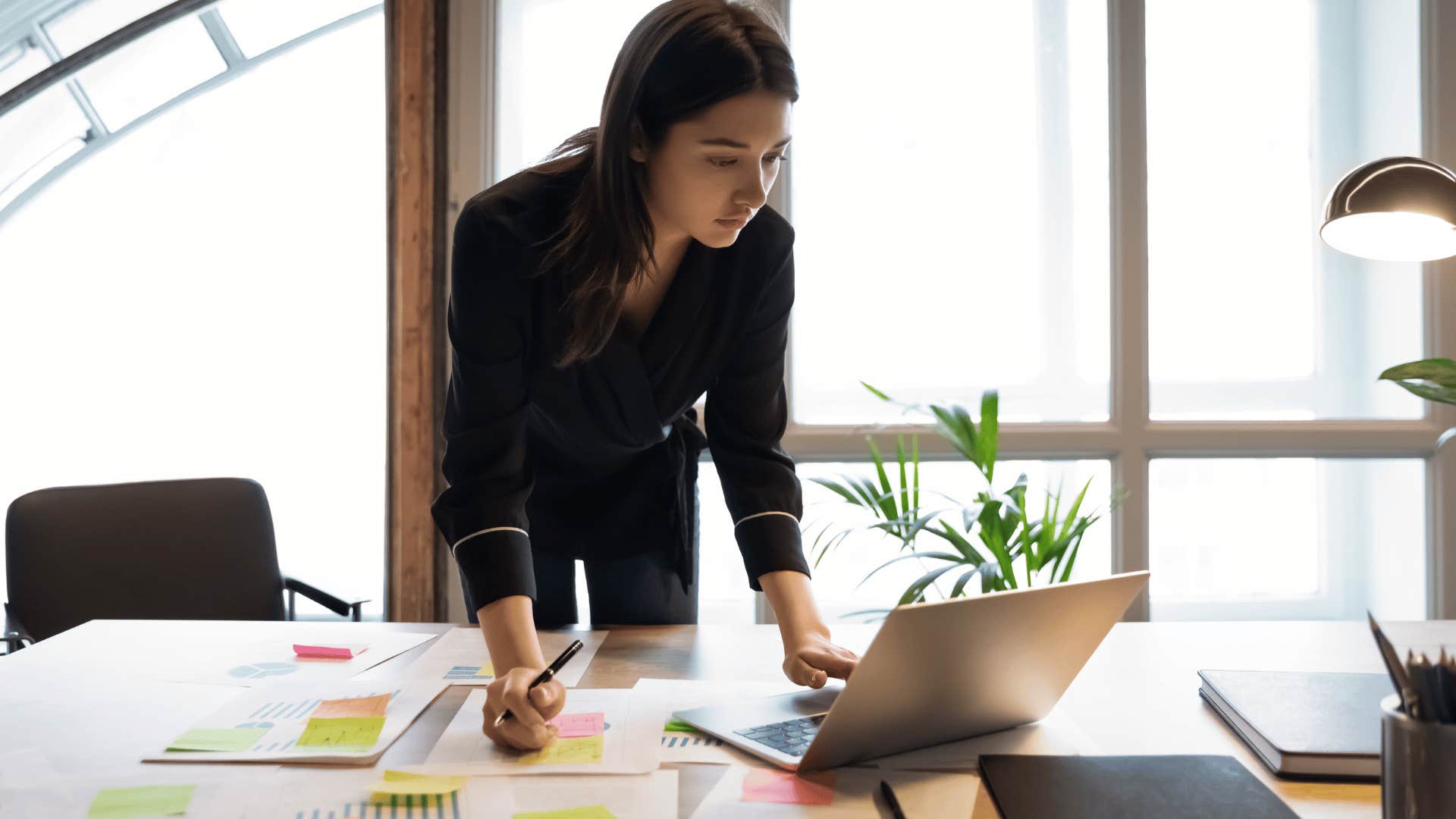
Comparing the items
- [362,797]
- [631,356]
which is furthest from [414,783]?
[631,356]

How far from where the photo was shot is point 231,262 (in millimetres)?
3115

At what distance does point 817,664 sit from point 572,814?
382 mm

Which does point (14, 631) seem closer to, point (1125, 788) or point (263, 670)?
point (263, 670)

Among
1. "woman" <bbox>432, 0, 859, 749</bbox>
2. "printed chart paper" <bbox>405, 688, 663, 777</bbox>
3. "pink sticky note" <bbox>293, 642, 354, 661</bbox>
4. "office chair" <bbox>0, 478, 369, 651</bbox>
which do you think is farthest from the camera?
"office chair" <bbox>0, 478, 369, 651</bbox>

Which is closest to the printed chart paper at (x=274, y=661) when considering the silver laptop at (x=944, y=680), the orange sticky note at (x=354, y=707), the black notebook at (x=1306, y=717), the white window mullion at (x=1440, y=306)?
the orange sticky note at (x=354, y=707)

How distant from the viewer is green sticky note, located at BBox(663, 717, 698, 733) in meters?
0.96

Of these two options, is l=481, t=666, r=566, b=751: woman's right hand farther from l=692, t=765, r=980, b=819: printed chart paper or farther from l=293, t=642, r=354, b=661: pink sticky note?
l=293, t=642, r=354, b=661: pink sticky note

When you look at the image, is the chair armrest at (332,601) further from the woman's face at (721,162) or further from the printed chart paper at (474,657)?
the woman's face at (721,162)

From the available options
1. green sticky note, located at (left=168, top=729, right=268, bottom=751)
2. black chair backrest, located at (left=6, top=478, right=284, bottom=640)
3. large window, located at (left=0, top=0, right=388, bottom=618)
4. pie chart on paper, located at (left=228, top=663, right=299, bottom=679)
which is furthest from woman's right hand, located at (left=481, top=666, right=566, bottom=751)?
large window, located at (left=0, top=0, right=388, bottom=618)

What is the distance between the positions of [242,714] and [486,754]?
285mm

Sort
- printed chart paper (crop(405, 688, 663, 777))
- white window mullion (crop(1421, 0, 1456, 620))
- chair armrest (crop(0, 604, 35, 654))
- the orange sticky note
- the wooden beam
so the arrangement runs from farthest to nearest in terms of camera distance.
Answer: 1. white window mullion (crop(1421, 0, 1456, 620))
2. the wooden beam
3. chair armrest (crop(0, 604, 35, 654))
4. the orange sticky note
5. printed chart paper (crop(405, 688, 663, 777))

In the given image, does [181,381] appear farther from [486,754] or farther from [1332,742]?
[1332,742]

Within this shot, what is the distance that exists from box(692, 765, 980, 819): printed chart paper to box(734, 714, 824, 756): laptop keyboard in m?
0.04

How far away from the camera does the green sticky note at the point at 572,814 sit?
76cm
